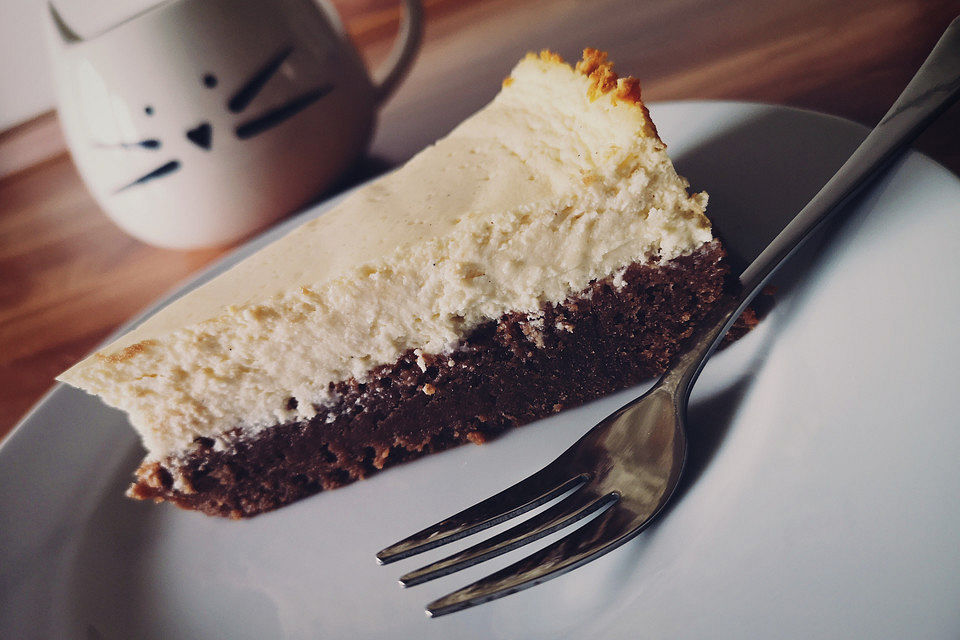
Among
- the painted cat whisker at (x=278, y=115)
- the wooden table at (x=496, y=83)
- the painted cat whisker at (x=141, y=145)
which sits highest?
the painted cat whisker at (x=141, y=145)

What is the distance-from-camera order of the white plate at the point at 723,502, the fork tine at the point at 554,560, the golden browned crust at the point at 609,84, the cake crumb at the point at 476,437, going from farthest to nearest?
the cake crumb at the point at 476,437
the golden browned crust at the point at 609,84
the fork tine at the point at 554,560
the white plate at the point at 723,502

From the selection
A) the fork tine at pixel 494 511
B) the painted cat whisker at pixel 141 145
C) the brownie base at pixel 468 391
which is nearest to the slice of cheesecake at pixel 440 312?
the brownie base at pixel 468 391

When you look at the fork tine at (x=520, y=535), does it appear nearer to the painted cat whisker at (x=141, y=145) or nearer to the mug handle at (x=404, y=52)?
the painted cat whisker at (x=141, y=145)

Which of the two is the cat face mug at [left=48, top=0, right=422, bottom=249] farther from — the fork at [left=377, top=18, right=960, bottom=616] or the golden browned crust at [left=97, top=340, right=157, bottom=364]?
the fork at [left=377, top=18, right=960, bottom=616]

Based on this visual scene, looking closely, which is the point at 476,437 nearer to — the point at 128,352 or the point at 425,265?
the point at 425,265

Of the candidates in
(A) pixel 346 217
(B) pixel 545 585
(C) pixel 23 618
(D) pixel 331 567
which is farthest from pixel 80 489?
(B) pixel 545 585
